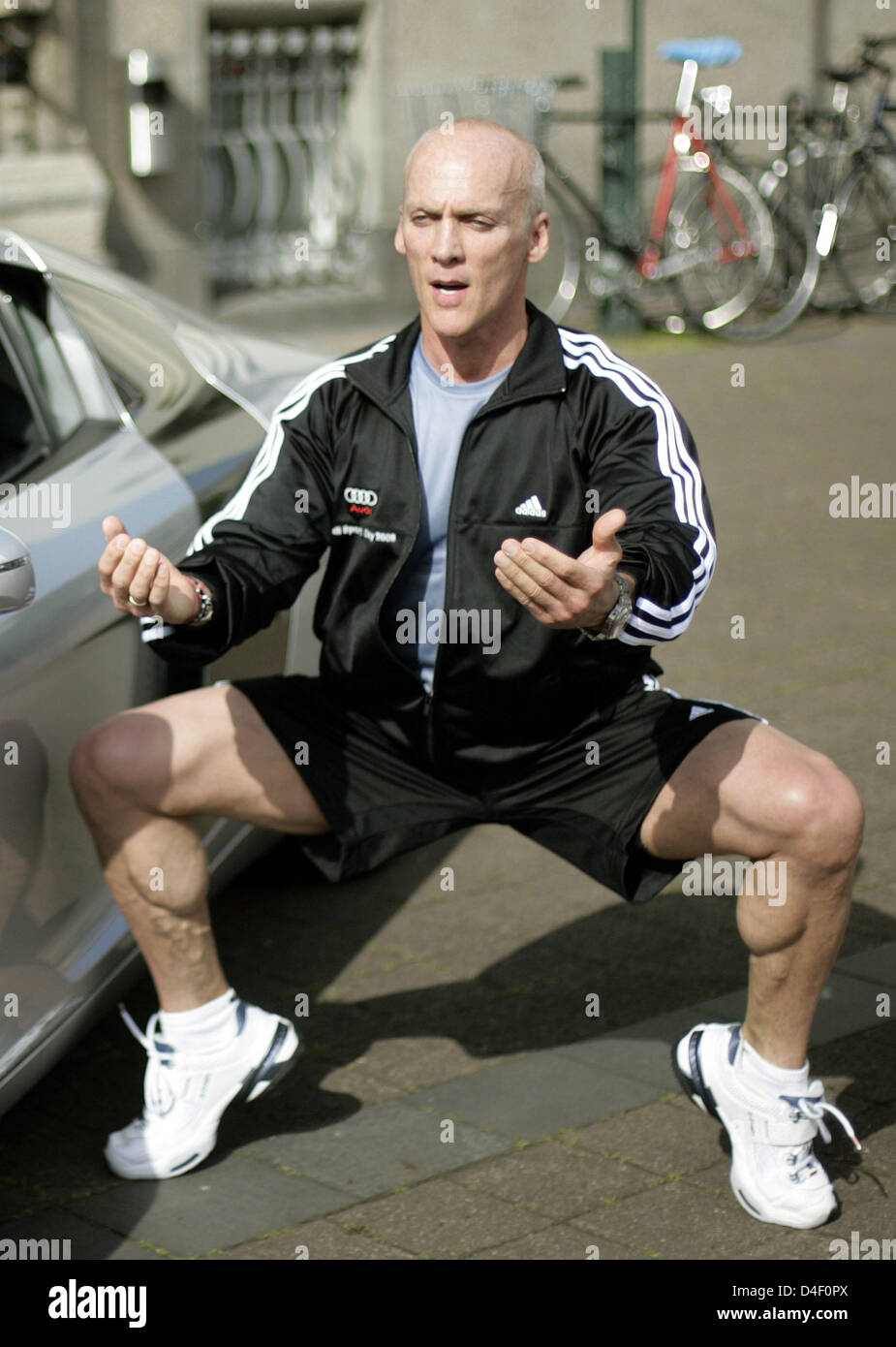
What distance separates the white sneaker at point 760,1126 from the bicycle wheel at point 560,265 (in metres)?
8.97

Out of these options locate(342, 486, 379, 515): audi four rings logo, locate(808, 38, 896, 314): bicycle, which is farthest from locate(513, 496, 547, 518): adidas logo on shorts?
locate(808, 38, 896, 314): bicycle

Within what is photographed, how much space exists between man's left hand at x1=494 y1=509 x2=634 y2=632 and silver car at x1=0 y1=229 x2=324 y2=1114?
69cm

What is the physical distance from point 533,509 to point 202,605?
561 mm

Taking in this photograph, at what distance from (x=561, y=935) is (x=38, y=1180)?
140 cm

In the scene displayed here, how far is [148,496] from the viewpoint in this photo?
3609 millimetres

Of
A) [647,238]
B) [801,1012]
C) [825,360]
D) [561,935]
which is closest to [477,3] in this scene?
[647,238]

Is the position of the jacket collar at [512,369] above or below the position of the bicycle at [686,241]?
above

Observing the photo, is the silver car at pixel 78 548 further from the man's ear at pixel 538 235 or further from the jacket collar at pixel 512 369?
the man's ear at pixel 538 235

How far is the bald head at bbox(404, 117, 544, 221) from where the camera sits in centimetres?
319

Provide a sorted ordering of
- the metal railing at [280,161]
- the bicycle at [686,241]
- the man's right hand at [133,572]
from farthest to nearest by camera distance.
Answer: the metal railing at [280,161]
the bicycle at [686,241]
the man's right hand at [133,572]

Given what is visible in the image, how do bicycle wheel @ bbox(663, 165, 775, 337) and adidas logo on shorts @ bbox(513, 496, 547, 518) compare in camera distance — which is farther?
bicycle wheel @ bbox(663, 165, 775, 337)

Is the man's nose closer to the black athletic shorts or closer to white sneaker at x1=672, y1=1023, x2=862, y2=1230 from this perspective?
the black athletic shorts

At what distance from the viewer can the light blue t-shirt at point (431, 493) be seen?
324cm

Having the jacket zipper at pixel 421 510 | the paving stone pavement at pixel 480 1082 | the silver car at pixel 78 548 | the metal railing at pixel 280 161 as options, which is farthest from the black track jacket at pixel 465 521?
the metal railing at pixel 280 161
